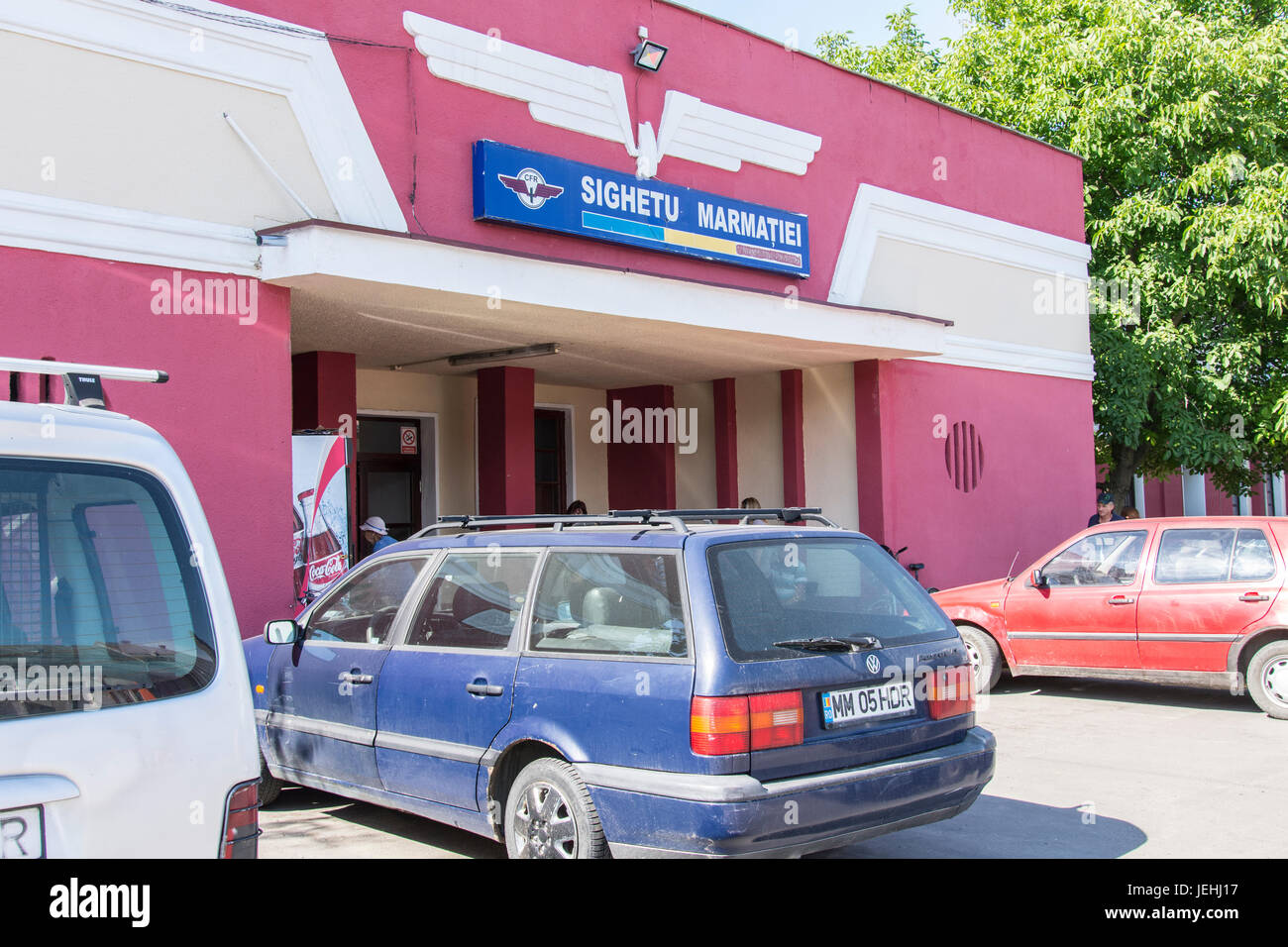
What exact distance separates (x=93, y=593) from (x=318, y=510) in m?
6.33

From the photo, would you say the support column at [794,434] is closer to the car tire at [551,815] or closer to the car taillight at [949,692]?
the car taillight at [949,692]

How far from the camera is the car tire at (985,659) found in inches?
402

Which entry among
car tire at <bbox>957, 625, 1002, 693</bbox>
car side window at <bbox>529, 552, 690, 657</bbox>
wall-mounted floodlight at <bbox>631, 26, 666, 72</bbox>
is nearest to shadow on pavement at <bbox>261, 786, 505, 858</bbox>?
car side window at <bbox>529, 552, 690, 657</bbox>

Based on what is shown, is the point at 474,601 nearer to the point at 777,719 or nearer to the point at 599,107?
the point at 777,719

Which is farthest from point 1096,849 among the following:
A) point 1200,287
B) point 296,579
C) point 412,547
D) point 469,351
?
point 1200,287

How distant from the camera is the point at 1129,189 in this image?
1838cm

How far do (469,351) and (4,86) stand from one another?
5726 millimetres

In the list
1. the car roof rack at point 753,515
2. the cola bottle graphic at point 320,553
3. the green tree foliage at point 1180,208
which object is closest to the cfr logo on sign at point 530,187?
the cola bottle graphic at point 320,553

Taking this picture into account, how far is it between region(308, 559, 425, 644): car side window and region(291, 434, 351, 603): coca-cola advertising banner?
2.79 metres

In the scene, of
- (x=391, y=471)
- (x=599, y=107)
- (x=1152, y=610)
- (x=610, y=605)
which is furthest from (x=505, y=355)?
(x=610, y=605)

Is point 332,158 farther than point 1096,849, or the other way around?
point 332,158

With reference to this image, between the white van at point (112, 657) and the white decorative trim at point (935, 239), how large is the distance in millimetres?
10999

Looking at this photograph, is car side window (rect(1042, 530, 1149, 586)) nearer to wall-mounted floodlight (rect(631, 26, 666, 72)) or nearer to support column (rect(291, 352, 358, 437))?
wall-mounted floodlight (rect(631, 26, 666, 72))

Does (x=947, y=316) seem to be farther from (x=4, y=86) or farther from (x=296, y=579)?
(x=4, y=86)
